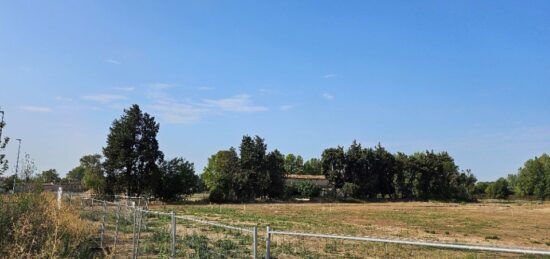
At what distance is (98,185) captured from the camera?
66.9 m

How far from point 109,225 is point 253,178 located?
63760mm

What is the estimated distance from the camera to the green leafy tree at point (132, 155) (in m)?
67.1


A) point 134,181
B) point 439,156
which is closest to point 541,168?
point 439,156

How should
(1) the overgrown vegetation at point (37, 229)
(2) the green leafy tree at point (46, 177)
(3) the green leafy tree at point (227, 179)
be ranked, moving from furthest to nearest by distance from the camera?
(3) the green leafy tree at point (227, 179)
(2) the green leafy tree at point (46, 177)
(1) the overgrown vegetation at point (37, 229)

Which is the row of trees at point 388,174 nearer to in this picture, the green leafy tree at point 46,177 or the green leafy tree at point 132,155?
the green leafy tree at point 132,155

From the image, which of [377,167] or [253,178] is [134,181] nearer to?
[253,178]

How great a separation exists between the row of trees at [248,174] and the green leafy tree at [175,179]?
4826mm

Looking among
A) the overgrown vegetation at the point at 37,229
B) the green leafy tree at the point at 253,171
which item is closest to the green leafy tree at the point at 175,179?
the green leafy tree at the point at 253,171

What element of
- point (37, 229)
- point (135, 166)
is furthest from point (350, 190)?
point (37, 229)

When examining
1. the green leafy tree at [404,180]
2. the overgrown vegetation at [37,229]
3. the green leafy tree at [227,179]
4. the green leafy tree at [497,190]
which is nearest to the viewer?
the overgrown vegetation at [37,229]

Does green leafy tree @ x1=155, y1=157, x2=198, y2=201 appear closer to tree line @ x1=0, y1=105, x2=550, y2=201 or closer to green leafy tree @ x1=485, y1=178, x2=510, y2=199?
tree line @ x1=0, y1=105, x2=550, y2=201

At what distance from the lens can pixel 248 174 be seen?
270ft

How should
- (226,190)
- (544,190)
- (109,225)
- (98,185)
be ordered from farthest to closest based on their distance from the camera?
(544,190)
(226,190)
(98,185)
(109,225)

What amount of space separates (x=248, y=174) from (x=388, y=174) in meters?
32.4
